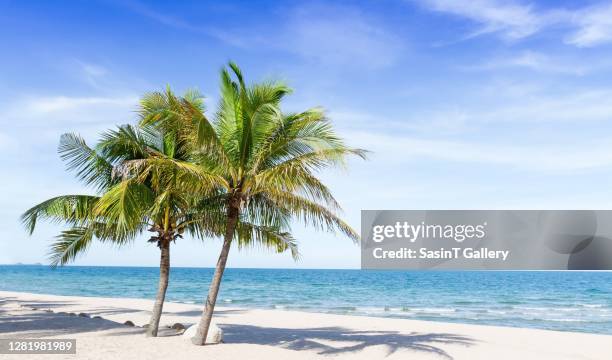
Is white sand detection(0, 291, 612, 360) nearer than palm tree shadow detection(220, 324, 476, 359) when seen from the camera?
Yes

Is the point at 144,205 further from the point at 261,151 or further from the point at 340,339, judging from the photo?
the point at 340,339

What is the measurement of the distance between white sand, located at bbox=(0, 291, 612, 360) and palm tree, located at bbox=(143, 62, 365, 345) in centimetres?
120

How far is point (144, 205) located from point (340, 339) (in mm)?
6801

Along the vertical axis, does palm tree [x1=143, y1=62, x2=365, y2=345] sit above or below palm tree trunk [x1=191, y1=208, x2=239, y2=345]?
above

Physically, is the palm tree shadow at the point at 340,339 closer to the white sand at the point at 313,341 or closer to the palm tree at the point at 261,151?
the white sand at the point at 313,341

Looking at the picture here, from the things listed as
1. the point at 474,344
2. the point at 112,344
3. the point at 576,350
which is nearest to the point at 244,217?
the point at 112,344

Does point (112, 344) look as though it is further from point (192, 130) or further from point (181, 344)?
point (192, 130)

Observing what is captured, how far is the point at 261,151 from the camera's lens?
11.1 meters

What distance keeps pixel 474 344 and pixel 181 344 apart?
8.10 meters

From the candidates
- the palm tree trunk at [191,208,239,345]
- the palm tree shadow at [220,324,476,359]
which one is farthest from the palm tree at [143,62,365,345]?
the palm tree shadow at [220,324,476,359]

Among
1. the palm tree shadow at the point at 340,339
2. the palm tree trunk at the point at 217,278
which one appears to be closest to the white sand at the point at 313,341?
the palm tree shadow at the point at 340,339

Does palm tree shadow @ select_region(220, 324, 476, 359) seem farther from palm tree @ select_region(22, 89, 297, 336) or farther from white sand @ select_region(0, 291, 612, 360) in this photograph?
palm tree @ select_region(22, 89, 297, 336)

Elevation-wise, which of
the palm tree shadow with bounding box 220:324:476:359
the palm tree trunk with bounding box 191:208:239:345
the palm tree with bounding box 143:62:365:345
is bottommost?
the palm tree shadow with bounding box 220:324:476:359

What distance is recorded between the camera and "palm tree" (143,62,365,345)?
10.7m
